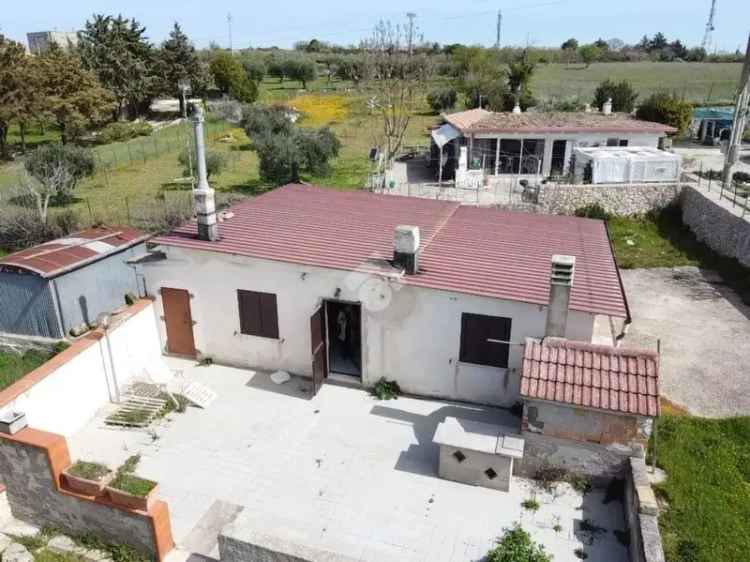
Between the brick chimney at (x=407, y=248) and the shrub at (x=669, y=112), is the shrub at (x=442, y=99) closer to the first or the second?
the shrub at (x=669, y=112)

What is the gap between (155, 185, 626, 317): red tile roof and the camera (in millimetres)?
11617

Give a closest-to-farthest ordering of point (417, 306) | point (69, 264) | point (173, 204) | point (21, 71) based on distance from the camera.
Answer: point (417, 306)
point (69, 264)
point (173, 204)
point (21, 71)

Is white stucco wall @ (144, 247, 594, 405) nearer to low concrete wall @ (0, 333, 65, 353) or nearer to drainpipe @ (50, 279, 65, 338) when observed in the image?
drainpipe @ (50, 279, 65, 338)

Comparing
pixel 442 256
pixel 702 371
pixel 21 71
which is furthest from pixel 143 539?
pixel 21 71

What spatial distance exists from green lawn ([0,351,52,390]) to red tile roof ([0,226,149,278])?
7.00ft

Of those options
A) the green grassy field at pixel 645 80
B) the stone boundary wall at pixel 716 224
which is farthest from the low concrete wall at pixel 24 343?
the green grassy field at pixel 645 80

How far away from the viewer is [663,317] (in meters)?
16.4

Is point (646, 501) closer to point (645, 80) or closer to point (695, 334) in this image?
point (695, 334)

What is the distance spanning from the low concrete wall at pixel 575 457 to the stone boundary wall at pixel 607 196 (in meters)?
17.5

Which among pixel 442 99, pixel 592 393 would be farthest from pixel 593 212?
pixel 442 99

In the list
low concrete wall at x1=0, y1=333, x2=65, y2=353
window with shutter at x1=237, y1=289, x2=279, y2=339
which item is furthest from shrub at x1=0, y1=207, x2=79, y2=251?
window with shutter at x1=237, y1=289, x2=279, y2=339

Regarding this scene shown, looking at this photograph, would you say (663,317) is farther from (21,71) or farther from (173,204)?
(21,71)

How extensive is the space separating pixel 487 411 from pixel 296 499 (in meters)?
A: 4.35

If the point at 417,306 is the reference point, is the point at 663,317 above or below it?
below
